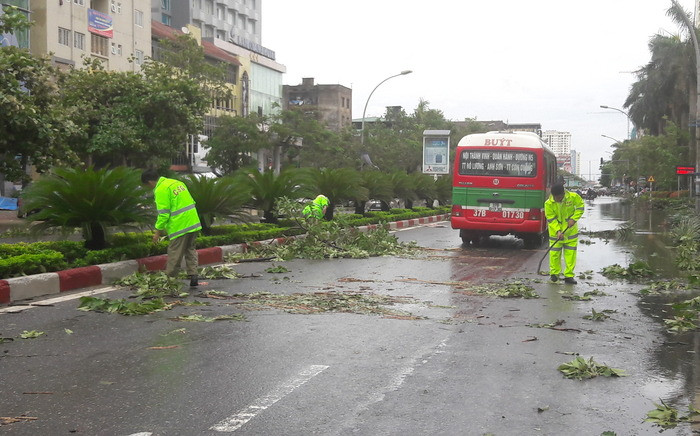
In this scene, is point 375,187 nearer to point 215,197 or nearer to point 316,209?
point 316,209

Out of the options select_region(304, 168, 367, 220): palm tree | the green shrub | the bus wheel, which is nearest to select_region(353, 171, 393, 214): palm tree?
select_region(304, 168, 367, 220): palm tree

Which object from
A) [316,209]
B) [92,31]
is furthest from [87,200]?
[92,31]

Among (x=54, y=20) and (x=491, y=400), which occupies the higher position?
(x=54, y=20)

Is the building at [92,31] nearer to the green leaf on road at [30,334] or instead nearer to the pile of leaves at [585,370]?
the green leaf on road at [30,334]

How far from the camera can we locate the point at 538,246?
64.9 feet

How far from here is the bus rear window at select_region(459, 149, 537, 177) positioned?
19156 mm

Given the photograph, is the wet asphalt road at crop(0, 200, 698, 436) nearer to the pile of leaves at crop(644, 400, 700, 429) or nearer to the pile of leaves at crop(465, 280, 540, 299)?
the pile of leaves at crop(644, 400, 700, 429)

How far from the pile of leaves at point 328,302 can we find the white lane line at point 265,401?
264 centimetres

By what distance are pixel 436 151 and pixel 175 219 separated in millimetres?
33438

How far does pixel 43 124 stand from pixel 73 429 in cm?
1989

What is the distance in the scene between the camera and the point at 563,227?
12.2 meters

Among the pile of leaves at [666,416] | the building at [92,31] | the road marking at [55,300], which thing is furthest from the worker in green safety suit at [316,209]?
the building at [92,31]

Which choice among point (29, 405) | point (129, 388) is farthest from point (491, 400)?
point (29, 405)

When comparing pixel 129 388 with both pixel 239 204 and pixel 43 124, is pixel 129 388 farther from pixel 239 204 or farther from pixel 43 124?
pixel 43 124
